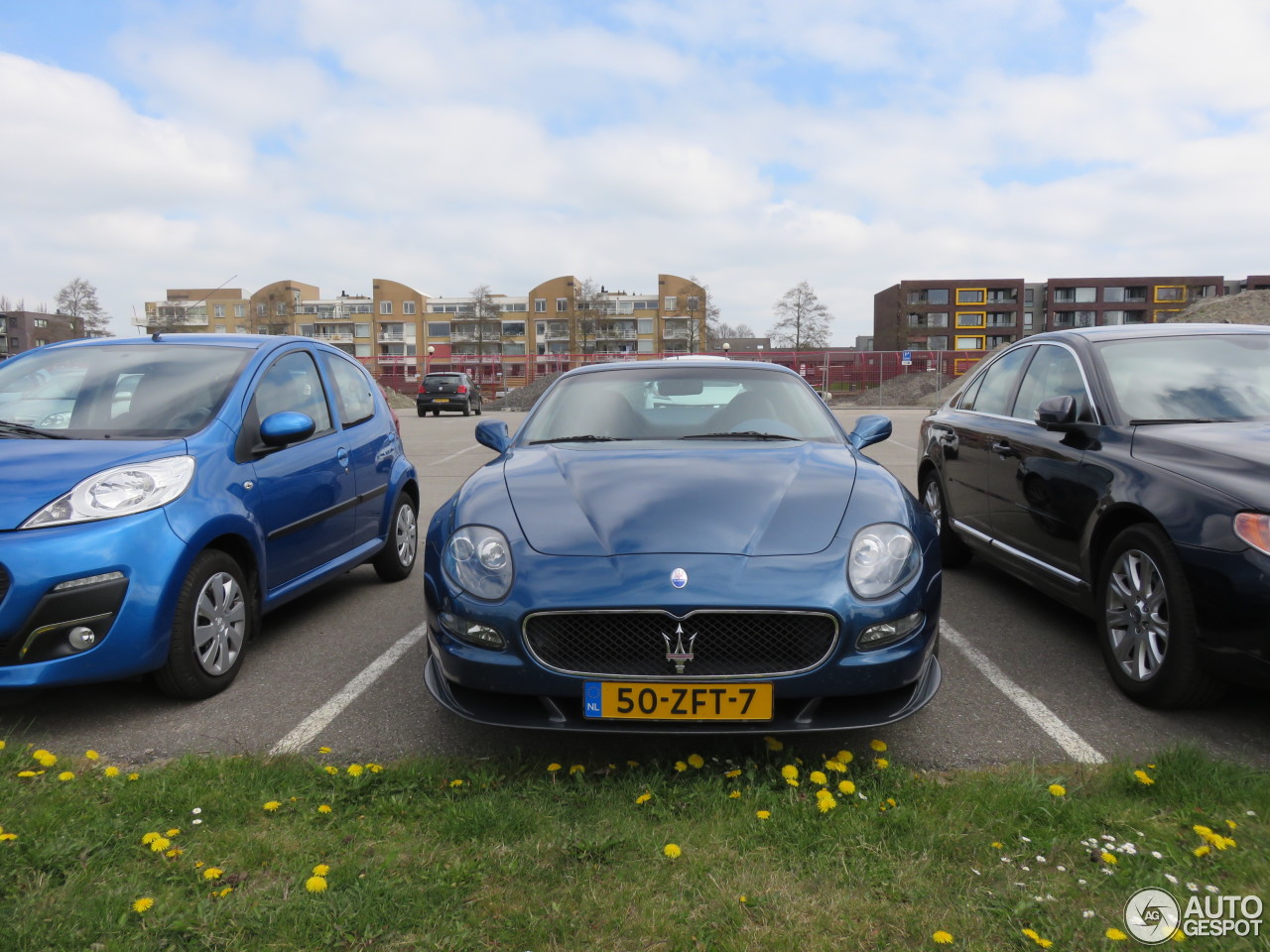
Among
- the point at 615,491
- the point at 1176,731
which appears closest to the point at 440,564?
the point at 615,491

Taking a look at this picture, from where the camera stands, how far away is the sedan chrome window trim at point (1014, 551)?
4168 mm

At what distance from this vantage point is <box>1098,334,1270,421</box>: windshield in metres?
3.97

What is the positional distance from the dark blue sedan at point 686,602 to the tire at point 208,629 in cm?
111

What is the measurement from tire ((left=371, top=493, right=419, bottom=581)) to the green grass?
9.24 feet

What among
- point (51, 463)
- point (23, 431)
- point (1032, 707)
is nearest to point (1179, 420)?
point (1032, 707)

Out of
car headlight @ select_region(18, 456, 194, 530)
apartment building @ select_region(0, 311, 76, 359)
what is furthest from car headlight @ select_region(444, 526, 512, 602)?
apartment building @ select_region(0, 311, 76, 359)

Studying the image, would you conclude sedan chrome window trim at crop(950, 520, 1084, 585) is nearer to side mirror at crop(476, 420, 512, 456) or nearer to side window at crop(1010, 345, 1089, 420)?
side window at crop(1010, 345, 1089, 420)

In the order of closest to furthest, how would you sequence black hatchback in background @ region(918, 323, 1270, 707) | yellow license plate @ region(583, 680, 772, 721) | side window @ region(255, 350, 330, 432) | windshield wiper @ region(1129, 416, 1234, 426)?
yellow license plate @ region(583, 680, 772, 721) → black hatchback in background @ region(918, 323, 1270, 707) → windshield wiper @ region(1129, 416, 1234, 426) → side window @ region(255, 350, 330, 432)

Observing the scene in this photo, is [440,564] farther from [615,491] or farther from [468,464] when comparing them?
[468,464]

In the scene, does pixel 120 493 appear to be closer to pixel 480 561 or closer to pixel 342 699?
pixel 342 699

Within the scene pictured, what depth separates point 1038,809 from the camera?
2652 millimetres

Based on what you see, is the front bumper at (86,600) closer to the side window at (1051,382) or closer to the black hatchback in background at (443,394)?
the side window at (1051,382)

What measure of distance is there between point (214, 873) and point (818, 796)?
5.46 ft
